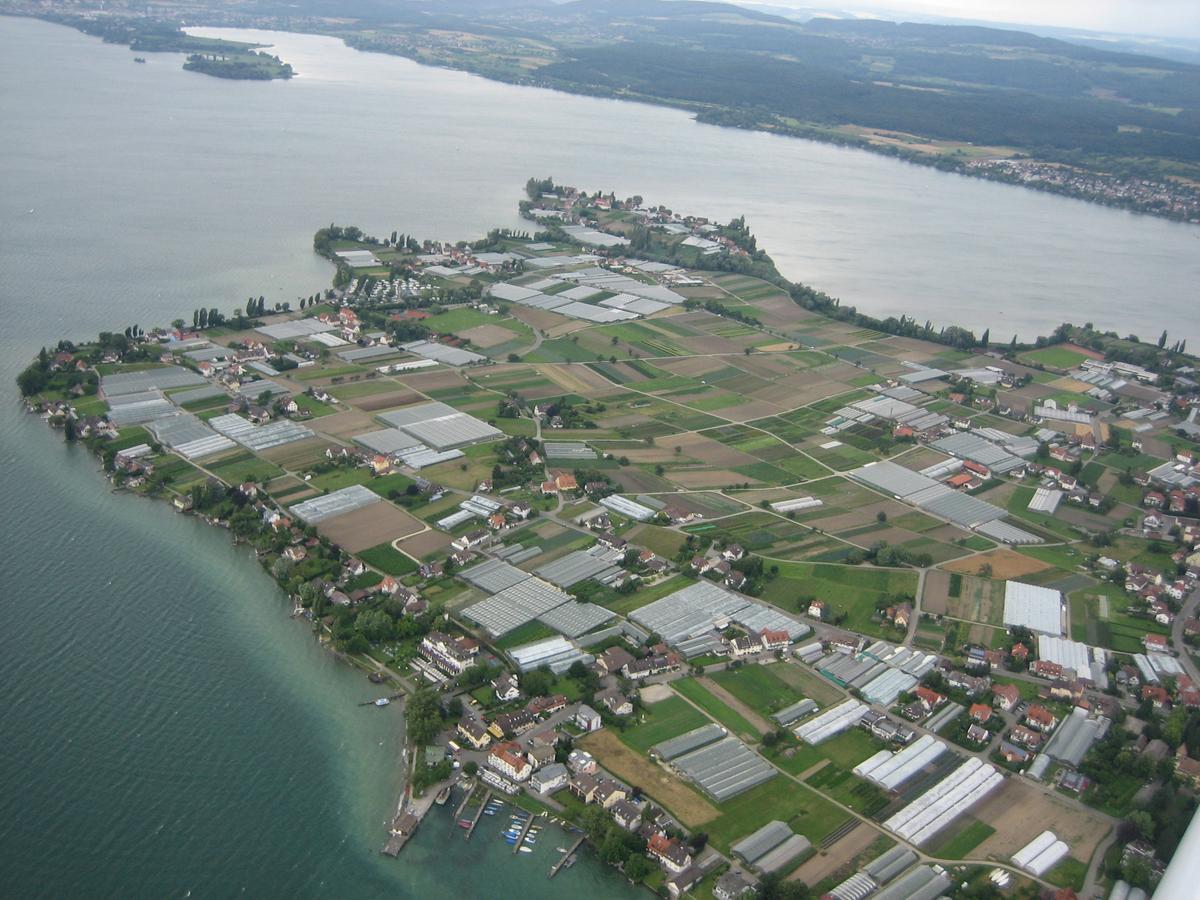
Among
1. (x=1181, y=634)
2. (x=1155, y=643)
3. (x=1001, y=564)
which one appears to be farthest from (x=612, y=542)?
(x=1181, y=634)

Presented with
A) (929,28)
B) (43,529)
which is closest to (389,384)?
(43,529)

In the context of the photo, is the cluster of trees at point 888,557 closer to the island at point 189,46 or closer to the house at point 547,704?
the house at point 547,704

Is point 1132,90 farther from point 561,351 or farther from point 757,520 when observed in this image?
point 757,520

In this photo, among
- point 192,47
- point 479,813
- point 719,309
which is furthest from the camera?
point 192,47

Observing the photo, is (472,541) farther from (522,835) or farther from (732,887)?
(732,887)

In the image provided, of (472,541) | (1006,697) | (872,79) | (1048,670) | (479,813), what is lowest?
(479,813)

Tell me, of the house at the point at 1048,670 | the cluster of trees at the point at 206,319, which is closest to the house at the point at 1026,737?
the house at the point at 1048,670
